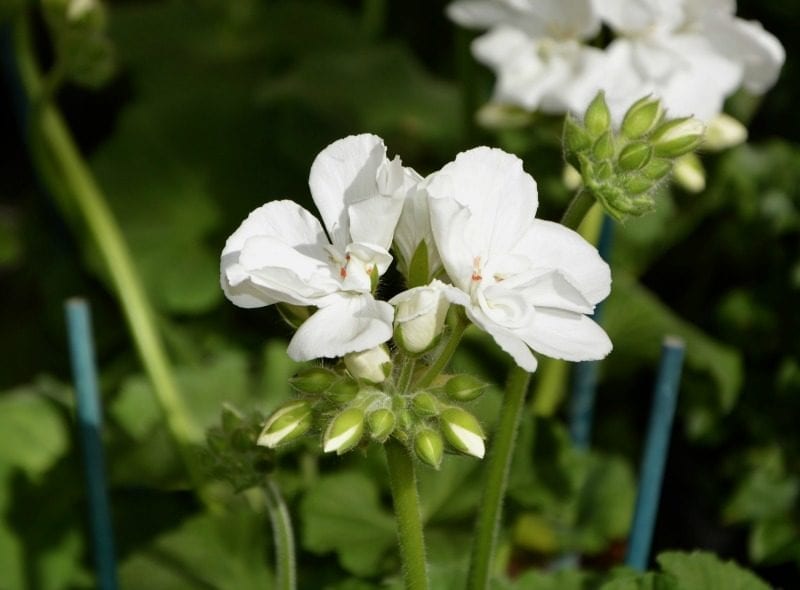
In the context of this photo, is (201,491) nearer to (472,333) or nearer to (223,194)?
(472,333)

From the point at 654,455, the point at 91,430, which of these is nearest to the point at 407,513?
the point at 654,455

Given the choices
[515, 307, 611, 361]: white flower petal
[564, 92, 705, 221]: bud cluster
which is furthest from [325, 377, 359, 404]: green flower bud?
[564, 92, 705, 221]: bud cluster

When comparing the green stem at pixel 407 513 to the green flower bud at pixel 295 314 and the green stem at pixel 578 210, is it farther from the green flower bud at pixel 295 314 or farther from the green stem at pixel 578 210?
the green stem at pixel 578 210

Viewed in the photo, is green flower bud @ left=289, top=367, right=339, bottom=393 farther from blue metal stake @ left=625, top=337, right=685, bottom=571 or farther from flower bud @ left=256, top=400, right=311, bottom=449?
blue metal stake @ left=625, top=337, right=685, bottom=571

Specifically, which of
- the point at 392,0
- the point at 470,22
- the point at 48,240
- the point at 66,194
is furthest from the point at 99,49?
the point at 392,0

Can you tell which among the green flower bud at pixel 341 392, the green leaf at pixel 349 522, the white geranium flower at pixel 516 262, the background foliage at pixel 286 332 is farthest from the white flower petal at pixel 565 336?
the green leaf at pixel 349 522

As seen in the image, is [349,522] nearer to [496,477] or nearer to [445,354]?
[496,477]
